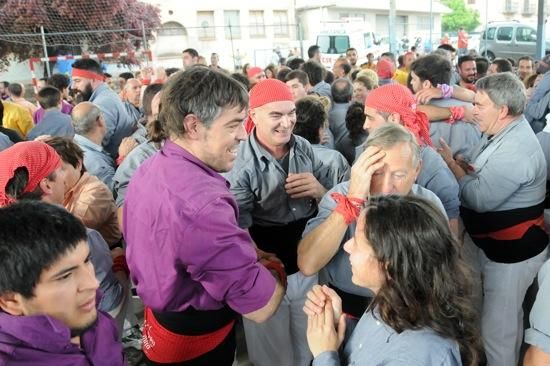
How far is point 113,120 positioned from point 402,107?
2.95m

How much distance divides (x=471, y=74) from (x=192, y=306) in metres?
5.08

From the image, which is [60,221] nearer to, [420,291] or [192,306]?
[192,306]

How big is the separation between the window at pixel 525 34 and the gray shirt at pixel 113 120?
1599 centimetres

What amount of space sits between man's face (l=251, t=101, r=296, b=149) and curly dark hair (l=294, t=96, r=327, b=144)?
439 mm

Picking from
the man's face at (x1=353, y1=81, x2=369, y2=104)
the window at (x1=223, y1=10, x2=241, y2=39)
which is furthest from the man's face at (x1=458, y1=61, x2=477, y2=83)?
the window at (x1=223, y1=10, x2=241, y2=39)

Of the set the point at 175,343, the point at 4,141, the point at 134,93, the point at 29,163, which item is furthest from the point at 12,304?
the point at 134,93

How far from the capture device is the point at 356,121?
385 centimetres

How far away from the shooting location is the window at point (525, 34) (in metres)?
16.3

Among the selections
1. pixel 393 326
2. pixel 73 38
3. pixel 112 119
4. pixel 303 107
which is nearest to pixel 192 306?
pixel 393 326

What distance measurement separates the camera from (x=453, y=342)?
1.35 metres

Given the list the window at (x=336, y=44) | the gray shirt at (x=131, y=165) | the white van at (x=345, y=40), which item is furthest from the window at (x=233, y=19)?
the gray shirt at (x=131, y=165)

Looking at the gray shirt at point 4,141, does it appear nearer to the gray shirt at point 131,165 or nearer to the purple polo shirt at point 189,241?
the gray shirt at point 131,165

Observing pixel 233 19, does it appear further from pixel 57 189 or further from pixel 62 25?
pixel 57 189

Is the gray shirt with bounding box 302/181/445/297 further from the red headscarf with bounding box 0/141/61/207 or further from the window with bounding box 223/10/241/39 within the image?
the window with bounding box 223/10/241/39
